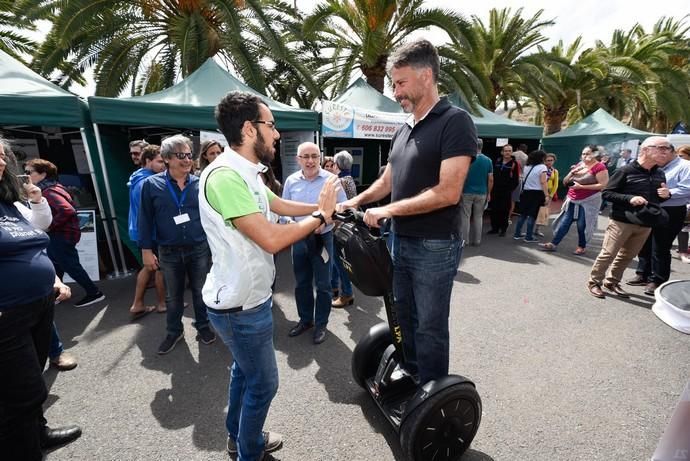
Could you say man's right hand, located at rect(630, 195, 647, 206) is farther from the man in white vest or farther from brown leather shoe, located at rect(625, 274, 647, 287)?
the man in white vest

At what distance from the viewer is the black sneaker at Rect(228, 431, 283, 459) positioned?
2.14 meters

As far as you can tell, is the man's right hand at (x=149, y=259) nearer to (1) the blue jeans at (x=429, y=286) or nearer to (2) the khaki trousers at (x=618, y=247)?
(1) the blue jeans at (x=429, y=286)

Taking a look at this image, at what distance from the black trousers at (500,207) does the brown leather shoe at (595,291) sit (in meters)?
3.33

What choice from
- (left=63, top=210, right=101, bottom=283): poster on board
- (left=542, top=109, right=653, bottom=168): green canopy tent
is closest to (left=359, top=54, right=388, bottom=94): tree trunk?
(left=542, top=109, right=653, bottom=168): green canopy tent

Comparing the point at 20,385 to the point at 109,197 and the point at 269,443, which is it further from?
the point at 109,197

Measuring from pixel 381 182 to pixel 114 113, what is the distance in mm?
4347

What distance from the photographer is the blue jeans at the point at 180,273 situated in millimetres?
3291

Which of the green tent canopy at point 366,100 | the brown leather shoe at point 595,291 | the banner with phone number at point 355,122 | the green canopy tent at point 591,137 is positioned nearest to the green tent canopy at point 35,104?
the banner with phone number at point 355,122

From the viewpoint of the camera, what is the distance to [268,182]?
3.81 meters

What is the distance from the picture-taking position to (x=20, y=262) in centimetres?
172

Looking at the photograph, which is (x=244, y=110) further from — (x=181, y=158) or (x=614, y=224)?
(x=614, y=224)

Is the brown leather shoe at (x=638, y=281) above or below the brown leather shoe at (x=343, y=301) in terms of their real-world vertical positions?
below

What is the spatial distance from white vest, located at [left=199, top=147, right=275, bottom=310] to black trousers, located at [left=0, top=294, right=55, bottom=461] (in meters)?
0.91

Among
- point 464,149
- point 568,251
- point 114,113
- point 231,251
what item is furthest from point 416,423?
point 568,251
